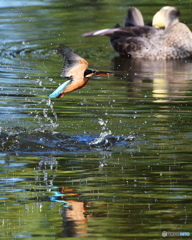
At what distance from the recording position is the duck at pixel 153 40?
41.2ft

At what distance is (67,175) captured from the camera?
6398 mm

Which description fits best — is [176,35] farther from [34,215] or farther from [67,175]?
[34,215]

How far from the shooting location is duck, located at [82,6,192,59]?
1255 centimetres

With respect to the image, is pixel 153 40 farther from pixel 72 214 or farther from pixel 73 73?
pixel 72 214

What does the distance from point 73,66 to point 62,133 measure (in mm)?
1013

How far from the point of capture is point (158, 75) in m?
10.9

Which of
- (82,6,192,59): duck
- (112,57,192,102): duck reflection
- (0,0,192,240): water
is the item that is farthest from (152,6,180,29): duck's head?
(0,0,192,240): water

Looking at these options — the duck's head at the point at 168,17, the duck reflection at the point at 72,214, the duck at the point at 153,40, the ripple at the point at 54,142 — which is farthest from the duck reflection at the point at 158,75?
the duck reflection at the point at 72,214

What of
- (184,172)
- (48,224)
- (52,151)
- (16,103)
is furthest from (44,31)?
(48,224)

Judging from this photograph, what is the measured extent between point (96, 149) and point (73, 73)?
30.4 inches

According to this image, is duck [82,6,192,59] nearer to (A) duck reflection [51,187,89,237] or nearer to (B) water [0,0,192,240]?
(B) water [0,0,192,240]

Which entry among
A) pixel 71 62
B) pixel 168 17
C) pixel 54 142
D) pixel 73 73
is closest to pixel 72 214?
pixel 73 73

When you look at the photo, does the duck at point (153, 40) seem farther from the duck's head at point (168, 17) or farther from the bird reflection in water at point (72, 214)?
the bird reflection in water at point (72, 214)

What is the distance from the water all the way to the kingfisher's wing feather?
2.38ft
